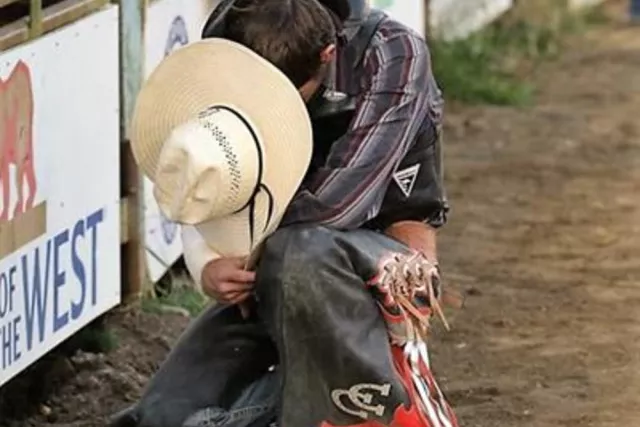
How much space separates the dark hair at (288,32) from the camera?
4156 mm

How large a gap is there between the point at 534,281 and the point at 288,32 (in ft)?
9.34

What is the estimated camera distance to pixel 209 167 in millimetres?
4004

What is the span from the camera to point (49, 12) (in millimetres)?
5324

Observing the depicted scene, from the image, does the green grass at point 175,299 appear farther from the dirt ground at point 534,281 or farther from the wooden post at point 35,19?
the wooden post at point 35,19

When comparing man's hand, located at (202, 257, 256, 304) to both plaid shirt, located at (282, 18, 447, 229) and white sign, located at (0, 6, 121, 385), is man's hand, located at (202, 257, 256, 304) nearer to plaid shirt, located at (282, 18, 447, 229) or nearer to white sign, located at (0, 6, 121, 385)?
plaid shirt, located at (282, 18, 447, 229)

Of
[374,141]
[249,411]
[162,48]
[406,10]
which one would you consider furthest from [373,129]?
[406,10]

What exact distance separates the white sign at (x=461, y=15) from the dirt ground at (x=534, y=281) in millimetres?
688

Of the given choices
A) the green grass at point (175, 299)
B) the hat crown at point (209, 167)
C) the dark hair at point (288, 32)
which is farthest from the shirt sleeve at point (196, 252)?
the green grass at point (175, 299)

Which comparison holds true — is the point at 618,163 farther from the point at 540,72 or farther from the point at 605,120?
the point at 540,72

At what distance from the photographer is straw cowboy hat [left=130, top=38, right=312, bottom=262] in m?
4.04

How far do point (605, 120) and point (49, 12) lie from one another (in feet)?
16.2

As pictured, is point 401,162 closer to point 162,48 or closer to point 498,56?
point 162,48

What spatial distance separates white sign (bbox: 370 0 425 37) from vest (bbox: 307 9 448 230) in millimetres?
3584

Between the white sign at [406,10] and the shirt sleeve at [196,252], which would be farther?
the white sign at [406,10]
